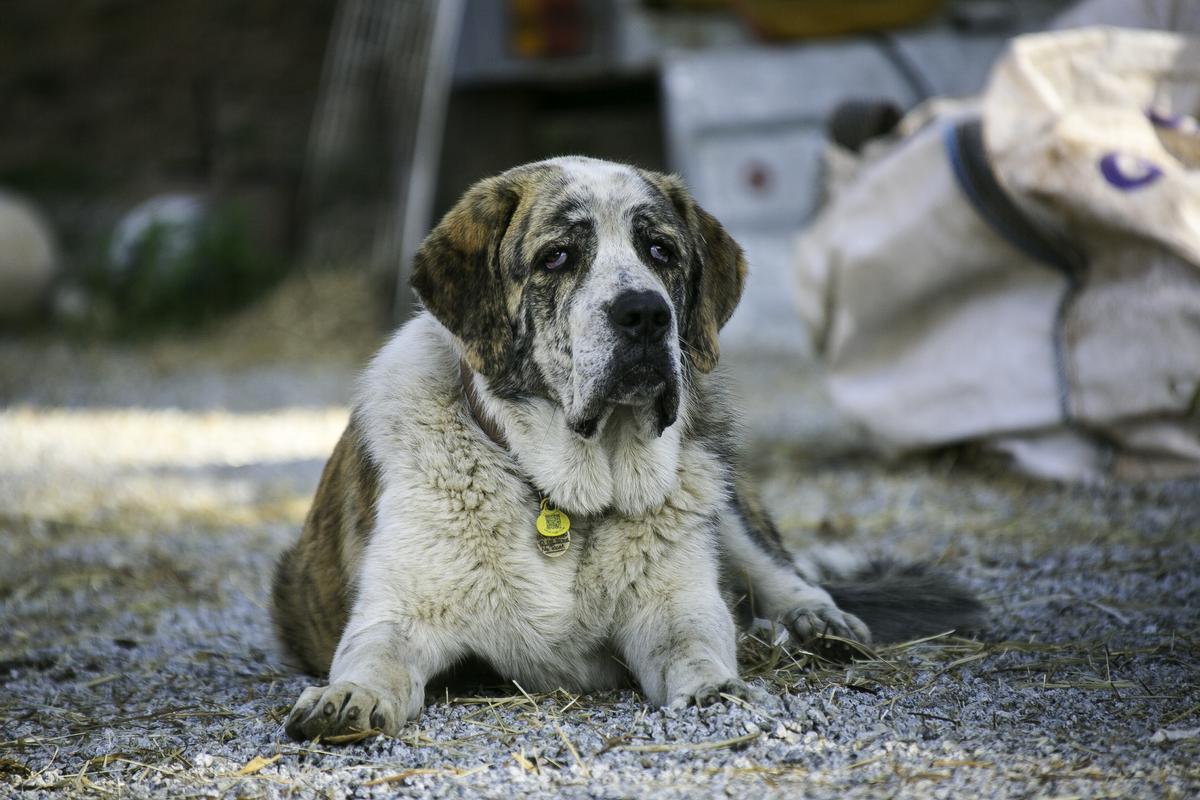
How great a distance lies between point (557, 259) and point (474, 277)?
20 centimetres

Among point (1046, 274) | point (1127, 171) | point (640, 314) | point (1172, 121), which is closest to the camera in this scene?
point (640, 314)

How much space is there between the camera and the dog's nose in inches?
106

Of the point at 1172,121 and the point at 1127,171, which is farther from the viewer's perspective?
the point at 1172,121

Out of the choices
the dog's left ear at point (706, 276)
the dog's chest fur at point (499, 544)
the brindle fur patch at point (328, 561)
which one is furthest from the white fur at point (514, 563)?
the dog's left ear at point (706, 276)

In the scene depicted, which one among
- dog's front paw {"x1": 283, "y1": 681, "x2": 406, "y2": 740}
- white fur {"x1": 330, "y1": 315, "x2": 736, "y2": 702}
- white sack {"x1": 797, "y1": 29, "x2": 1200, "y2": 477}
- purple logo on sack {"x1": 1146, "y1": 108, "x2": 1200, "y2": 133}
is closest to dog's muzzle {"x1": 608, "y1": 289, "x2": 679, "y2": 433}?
white fur {"x1": 330, "y1": 315, "x2": 736, "y2": 702}

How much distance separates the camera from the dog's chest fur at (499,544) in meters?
2.70

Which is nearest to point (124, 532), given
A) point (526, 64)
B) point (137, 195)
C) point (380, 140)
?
point (526, 64)

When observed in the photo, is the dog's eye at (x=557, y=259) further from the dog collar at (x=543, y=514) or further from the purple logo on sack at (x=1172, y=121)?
the purple logo on sack at (x=1172, y=121)

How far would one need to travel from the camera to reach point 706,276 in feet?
10.3

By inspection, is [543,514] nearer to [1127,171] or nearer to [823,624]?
[823,624]

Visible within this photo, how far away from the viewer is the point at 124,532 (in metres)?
4.80

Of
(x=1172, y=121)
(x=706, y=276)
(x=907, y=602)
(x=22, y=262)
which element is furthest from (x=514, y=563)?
(x=22, y=262)

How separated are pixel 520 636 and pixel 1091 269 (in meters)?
3.13

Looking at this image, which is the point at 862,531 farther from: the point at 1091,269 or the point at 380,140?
the point at 380,140
